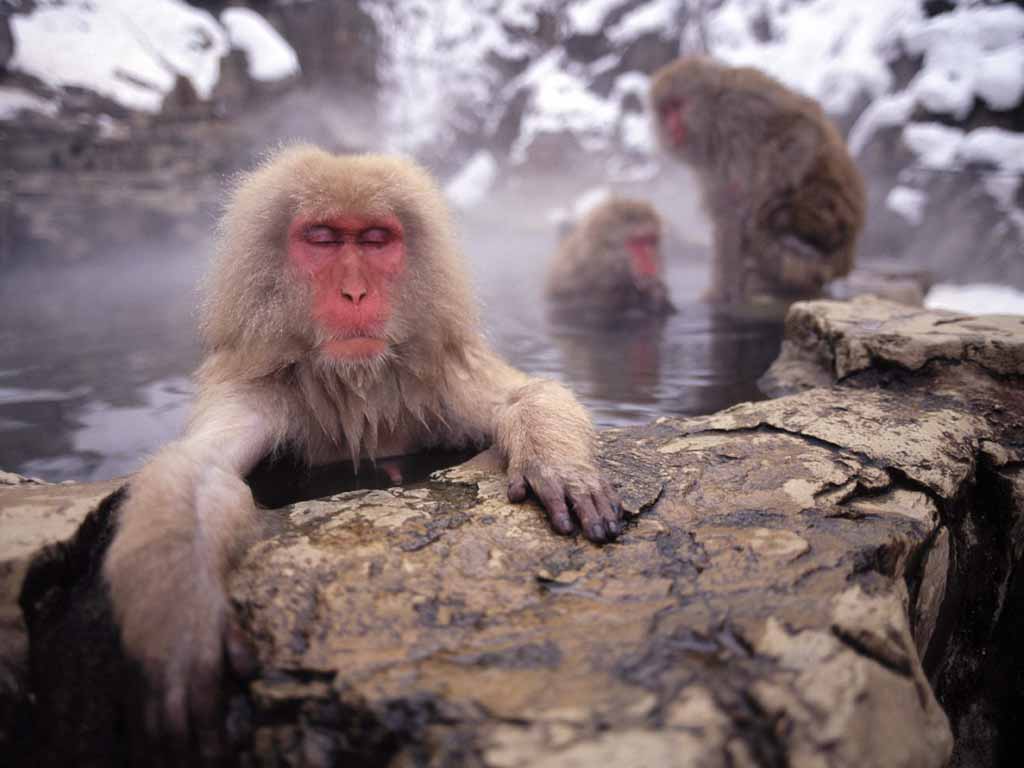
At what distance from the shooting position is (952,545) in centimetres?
169

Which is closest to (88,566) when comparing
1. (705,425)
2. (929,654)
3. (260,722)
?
(260,722)

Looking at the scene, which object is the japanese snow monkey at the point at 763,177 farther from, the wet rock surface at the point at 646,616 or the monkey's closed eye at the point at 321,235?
the monkey's closed eye at the point at 321,235

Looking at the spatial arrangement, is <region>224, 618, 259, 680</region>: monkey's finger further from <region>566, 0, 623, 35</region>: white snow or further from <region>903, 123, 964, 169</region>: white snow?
<region>566, 0, 623, 35</region>: white snow

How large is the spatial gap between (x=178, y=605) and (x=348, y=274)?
96 centimetres

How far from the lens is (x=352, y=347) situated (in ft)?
6.12

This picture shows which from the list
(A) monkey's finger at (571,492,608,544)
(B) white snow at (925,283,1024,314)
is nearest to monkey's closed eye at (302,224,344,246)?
(A) monkey's finger at (571,492,608,544)

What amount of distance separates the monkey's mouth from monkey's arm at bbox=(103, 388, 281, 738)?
1.44 feet

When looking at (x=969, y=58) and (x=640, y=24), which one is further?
(x=640, y=24)

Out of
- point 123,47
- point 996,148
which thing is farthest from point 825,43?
point 123,47

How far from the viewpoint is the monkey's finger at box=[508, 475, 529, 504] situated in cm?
165

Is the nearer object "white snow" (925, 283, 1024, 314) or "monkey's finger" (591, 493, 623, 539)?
"monkey's finger" (591, 493, 623, 539)

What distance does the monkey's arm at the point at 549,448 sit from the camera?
1.54 metres

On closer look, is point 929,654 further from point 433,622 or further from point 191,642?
point 191,642

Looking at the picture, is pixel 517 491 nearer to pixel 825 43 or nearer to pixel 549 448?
pixel 549 448
